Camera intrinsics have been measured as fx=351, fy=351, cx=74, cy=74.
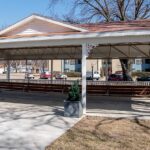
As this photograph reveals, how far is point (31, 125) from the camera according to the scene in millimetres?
11125

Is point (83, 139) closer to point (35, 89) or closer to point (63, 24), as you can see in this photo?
point (63, 24)

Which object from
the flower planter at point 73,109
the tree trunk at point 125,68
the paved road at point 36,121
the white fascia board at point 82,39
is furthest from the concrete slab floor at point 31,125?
the tree trunk at point 125,68

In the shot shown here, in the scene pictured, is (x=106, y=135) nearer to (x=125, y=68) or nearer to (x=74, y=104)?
(x=74, y=104)

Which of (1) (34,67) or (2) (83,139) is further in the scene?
(1) (34,67)

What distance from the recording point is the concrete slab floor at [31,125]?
28.8 feet

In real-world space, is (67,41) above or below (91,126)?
above

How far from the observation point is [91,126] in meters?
10.9

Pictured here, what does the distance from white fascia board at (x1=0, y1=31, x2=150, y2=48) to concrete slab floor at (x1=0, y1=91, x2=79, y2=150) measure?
2.77 meters

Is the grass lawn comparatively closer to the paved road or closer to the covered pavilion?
the paved road

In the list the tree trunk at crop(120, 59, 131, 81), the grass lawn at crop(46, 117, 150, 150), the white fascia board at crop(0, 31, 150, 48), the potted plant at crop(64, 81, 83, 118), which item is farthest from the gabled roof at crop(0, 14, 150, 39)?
the tree trunk at crop(120, 59, 131, 81)

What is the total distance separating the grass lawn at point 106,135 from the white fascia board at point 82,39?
2.95 m

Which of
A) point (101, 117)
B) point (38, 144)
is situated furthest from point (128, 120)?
point (38, 144)

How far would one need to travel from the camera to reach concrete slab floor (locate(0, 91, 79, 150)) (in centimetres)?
879

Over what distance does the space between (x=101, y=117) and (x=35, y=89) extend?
496 inches
